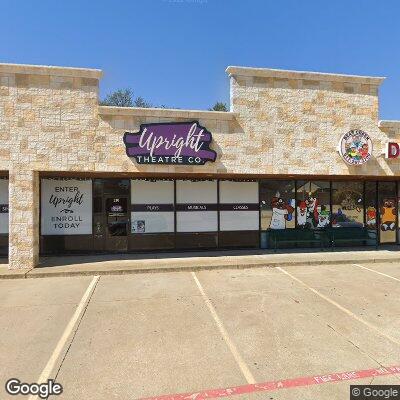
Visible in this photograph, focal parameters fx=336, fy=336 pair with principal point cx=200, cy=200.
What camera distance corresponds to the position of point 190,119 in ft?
37.8

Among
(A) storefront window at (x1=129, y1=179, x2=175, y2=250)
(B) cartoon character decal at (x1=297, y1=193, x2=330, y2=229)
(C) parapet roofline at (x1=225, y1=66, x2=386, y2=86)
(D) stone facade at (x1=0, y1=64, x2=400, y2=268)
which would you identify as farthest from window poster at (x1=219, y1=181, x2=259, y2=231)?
(C) parapet roofline at (x1=225, y1=66, x2=386, y2=86)

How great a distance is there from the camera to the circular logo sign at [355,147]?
12266 mm

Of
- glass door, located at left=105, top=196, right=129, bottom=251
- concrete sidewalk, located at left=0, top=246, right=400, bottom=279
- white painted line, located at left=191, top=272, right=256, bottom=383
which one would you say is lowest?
white painted line, located at left=191, top=272, right=256, bottom=383

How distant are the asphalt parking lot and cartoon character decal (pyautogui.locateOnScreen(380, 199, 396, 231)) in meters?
6.46

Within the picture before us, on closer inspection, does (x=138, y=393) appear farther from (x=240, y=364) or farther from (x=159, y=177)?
(x=159, y=177)

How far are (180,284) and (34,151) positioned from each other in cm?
625

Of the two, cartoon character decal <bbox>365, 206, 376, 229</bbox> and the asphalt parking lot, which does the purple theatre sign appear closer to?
the asphalt parking lot

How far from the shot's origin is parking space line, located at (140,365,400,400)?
4.21m

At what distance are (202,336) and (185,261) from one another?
19.0ft

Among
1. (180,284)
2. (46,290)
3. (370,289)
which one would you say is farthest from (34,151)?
(370,289)

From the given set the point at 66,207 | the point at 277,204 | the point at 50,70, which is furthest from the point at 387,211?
the point at 50,70

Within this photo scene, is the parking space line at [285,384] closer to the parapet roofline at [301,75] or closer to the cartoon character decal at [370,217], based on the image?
the parapet roofline at [301,75]

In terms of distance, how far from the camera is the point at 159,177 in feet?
43.3

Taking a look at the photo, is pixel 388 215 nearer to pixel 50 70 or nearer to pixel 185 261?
pixel 185 261
